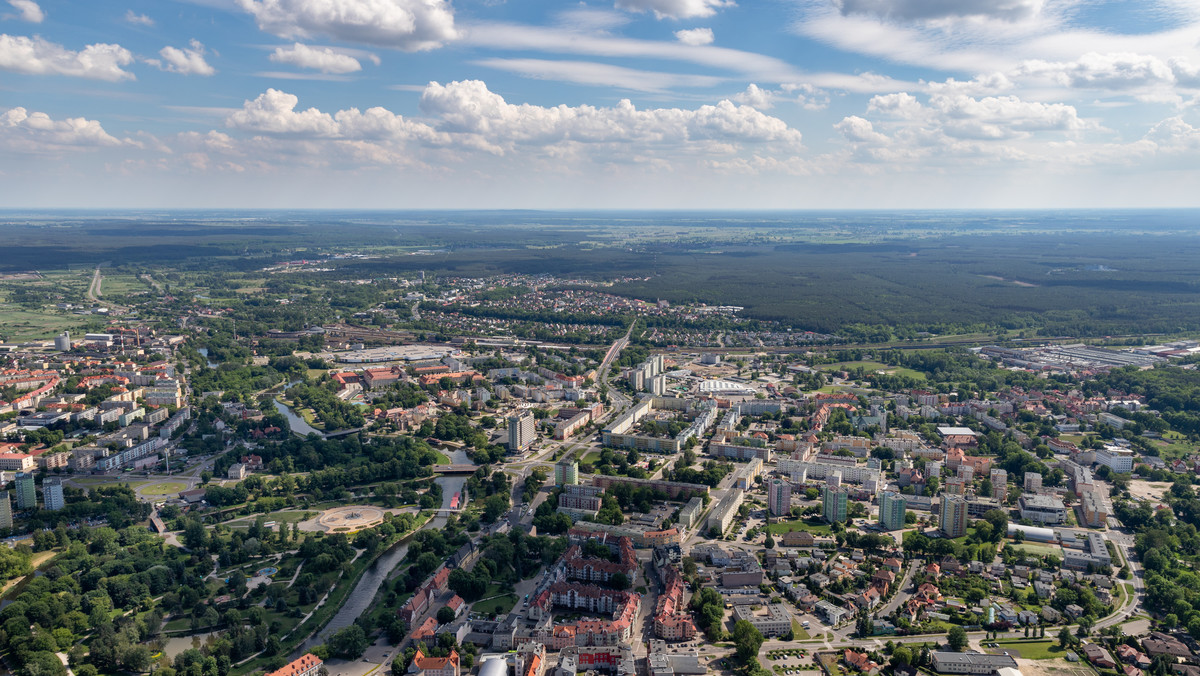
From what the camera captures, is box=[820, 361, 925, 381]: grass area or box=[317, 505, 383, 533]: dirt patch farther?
box=[820, 361, 925, 381]: grass area

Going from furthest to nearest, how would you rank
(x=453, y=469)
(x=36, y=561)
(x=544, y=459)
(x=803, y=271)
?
(x=803, y=271)
(x=544, y=459)
(x=453, y=469)
(x=36, y=561)

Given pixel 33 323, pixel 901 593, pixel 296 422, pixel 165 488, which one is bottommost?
pixel 901 593

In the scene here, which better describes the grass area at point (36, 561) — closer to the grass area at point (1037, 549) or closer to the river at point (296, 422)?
the river at point (296, 422)

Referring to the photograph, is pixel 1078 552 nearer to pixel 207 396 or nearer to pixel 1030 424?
pixel 1030 424

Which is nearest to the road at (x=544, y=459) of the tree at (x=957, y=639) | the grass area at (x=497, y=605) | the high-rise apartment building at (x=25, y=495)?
the grass area at (x=497, y=605)

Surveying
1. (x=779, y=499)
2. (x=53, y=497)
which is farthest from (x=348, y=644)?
(x=53, y=497)

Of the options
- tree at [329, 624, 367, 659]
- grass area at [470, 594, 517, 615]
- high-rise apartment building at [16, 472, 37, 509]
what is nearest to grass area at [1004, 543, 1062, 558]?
grass area at [470, 594, 517, 615]

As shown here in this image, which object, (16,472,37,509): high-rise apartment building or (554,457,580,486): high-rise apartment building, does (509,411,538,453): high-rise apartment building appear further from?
(16,472,37,509): high-rise apartment building

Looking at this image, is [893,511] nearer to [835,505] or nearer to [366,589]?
[835,505]
